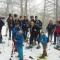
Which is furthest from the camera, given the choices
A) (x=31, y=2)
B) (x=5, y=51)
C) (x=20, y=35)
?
(x=31, y=2)

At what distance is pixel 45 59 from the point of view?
1842 cm

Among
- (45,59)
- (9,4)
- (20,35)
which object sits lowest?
(45,59)

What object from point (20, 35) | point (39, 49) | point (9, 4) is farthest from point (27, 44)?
point (9, 4)

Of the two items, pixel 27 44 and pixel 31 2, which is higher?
pixel 31 2

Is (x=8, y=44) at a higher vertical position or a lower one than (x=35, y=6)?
lower

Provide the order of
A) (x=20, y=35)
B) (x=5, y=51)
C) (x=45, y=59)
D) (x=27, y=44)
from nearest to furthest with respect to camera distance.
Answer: (x=20, y=35) → (x=45, y=59) → (x=5, y=51) → (x=27, y=44)

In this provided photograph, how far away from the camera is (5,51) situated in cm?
A: 2097

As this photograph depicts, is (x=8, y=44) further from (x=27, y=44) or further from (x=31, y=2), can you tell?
(x=31, y=2)

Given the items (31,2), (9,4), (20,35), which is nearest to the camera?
(20,35)

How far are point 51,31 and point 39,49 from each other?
240 cm

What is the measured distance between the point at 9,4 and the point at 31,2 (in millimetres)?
7090

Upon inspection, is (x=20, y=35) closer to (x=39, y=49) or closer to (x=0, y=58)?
(x=0, y=58)

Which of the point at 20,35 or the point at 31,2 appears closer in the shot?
the point at 20,35

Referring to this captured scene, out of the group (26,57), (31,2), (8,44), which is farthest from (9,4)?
(26,57)
